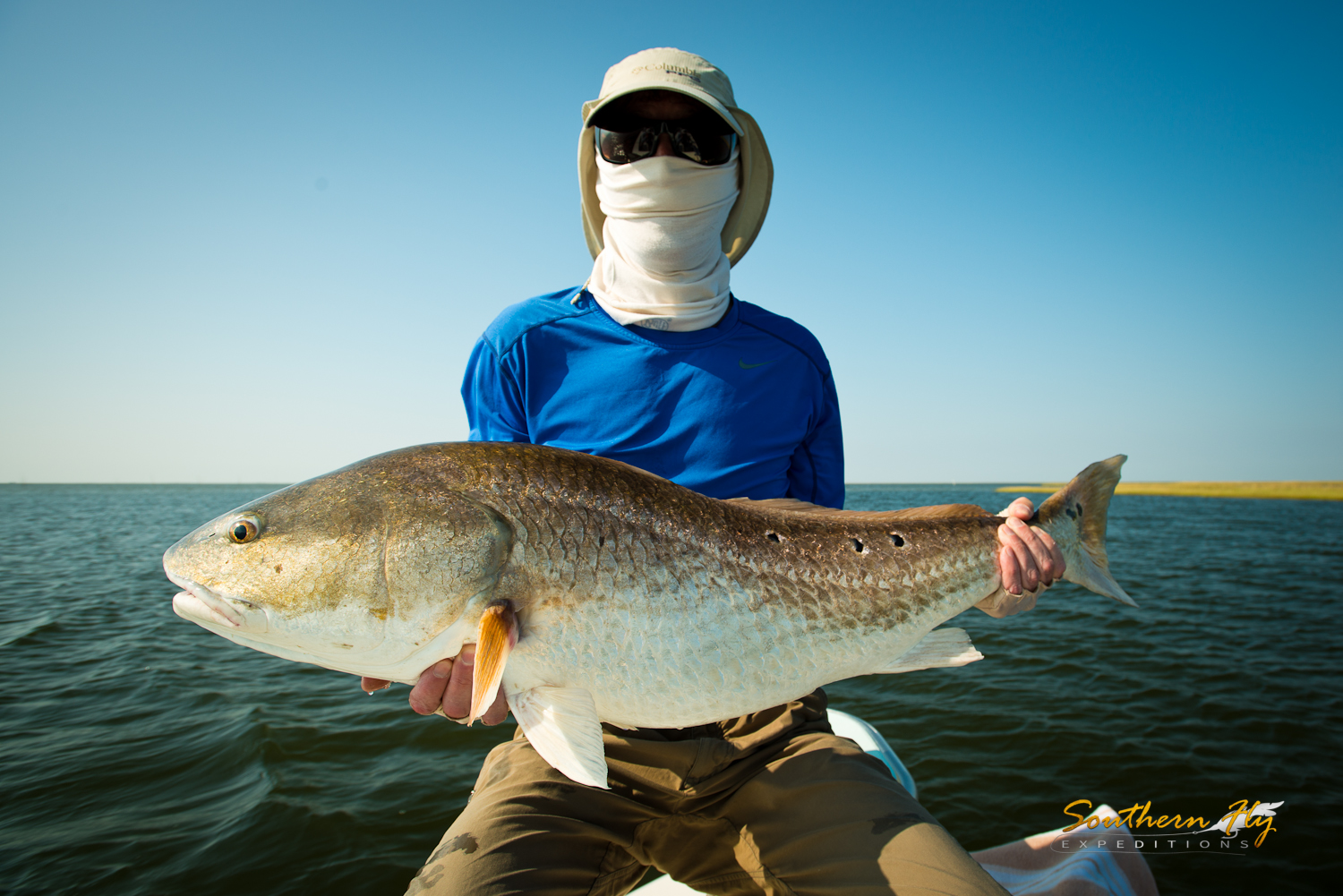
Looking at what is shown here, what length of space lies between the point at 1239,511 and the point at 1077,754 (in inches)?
2439

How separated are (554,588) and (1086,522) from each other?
2559 mm

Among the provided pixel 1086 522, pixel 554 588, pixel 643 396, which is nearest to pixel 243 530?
pixel 554 588

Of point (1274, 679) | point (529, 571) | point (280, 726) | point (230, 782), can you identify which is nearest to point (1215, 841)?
point (1274, 679)

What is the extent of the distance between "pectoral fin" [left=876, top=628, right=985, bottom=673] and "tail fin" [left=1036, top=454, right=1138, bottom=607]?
0.68 m

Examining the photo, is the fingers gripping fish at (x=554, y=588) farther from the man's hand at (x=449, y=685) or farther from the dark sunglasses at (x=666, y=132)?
the dark sunglasses at (x=666, y=132)

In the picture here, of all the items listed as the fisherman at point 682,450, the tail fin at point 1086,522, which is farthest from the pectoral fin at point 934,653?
the tail fin at point 1086,522

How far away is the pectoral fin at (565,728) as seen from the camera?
201 cm

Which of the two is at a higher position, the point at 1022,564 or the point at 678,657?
the point at 1022,564

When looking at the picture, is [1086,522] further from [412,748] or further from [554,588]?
→ [412,748]

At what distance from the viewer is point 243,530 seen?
2055 mm

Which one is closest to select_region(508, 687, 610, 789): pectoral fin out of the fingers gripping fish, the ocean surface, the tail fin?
the fingers gripping fish

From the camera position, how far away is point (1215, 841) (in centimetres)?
629

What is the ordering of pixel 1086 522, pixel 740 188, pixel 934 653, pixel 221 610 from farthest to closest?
1. pixel 740 188
2. pixel 1086 522
3. pixel 934 653
4. pixel 221 610

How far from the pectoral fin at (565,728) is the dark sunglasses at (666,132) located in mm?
2664
